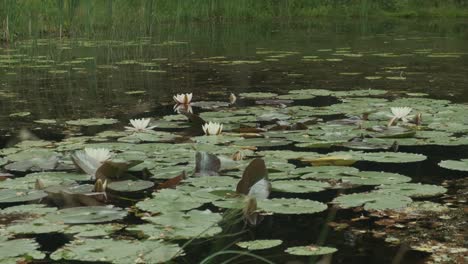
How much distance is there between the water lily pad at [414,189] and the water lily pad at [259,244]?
2.18ft

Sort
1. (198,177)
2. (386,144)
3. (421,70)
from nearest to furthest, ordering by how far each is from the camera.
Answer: (198,177), (386,144), (421,70)

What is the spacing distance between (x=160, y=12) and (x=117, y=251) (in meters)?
14.9

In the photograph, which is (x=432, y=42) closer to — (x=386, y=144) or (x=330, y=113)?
(x=330, y=113)

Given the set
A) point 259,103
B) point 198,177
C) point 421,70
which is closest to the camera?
point 198,177

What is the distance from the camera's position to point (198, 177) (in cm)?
264

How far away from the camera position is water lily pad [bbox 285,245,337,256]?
69.7 inches

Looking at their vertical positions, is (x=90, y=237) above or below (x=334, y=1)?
below

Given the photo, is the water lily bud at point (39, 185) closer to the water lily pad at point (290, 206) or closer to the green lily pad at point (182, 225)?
the green lily pad at point (182, 225)

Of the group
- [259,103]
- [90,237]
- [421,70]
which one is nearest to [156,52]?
[421,70]

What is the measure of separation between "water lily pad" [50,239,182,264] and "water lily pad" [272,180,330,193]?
70 cm

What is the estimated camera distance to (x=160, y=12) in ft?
53.3

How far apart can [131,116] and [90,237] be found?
243cm

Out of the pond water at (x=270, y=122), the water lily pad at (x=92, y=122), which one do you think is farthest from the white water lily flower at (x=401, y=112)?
the water lily pad at (x=92, y=122)

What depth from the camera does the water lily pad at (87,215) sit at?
211 cm
